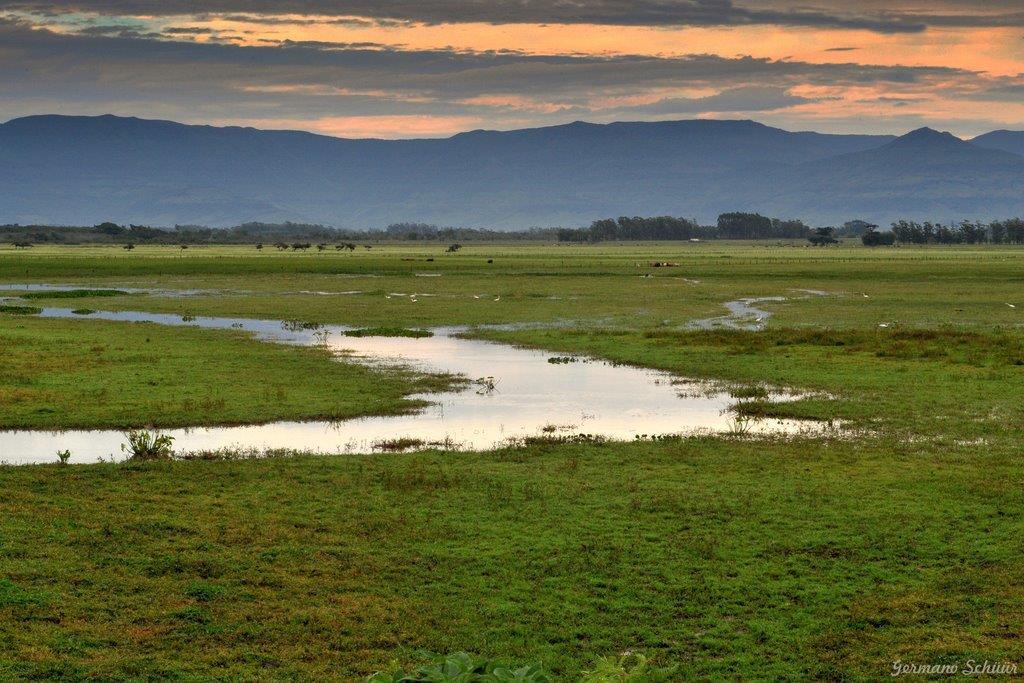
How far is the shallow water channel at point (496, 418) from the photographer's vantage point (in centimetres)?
2436

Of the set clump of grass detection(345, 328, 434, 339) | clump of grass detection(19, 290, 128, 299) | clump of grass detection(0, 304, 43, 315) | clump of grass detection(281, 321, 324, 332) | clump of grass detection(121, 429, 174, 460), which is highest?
clump of grass detection(19, 290, 128, 299)

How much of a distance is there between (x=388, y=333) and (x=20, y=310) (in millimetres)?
24042

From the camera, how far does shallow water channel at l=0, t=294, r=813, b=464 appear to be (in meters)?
24.4

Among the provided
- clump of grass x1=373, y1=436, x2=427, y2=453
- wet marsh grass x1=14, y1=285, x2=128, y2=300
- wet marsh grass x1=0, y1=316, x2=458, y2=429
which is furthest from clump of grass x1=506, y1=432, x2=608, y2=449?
wet marsh grass x1=14, y1=285, x2=128, y2=300

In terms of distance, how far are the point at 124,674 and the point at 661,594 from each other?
662 centimetres

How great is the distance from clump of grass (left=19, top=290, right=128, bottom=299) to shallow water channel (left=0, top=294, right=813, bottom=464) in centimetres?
3849

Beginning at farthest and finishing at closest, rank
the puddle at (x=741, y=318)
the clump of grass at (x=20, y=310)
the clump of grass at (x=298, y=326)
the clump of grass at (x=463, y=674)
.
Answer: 1. the clump of grass at (x=20, y=310)
2. the clump of grass at (x=298, y=326)
3. the puddle at (x=741, y=318)
4. the clump of grass at (x=463, y=674)

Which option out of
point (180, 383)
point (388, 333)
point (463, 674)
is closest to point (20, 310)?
point (388, 333)

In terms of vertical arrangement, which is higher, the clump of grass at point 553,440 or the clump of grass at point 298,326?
the clump of grass at point 298,326

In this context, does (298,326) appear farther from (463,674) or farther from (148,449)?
(463,674)

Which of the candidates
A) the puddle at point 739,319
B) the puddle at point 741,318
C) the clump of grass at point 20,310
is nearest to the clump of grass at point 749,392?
the puddle at point 741,318

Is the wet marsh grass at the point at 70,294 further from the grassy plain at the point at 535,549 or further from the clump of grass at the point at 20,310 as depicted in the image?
the grassy plain at the point at 535,549

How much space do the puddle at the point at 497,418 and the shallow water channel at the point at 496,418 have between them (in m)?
0.03

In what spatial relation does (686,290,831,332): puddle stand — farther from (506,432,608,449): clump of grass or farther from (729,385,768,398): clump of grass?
(506,432,608,449): clump of grass
